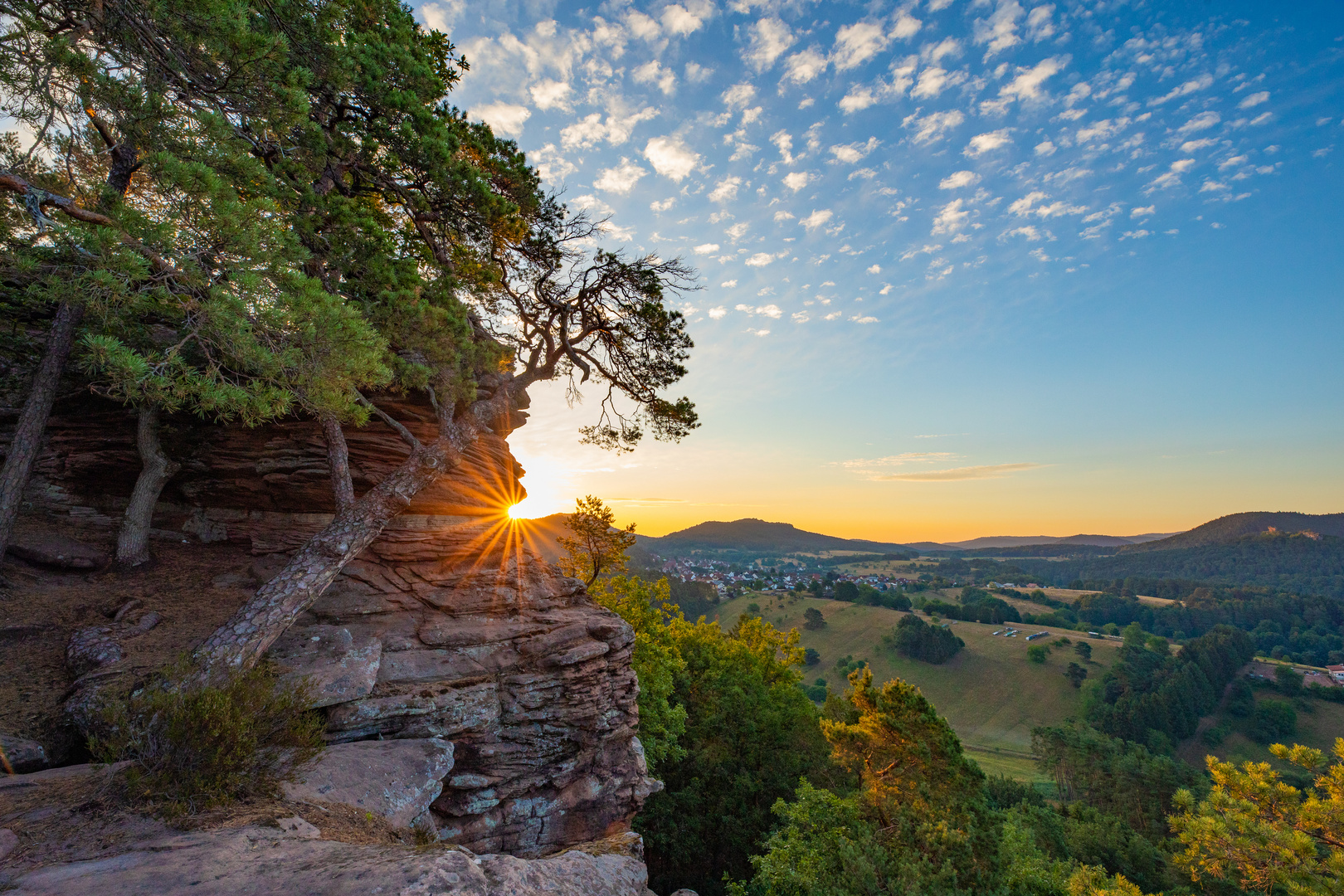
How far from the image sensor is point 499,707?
9.70 meters

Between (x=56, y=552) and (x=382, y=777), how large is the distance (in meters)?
9.16

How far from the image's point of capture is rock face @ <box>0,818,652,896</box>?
3.57 metres

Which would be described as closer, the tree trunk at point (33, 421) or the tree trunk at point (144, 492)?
the tree trunk at point (33, 421)

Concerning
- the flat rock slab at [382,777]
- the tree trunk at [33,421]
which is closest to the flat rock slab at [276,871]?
the flat rock slab at [382,777]

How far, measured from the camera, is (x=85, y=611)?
29.0 ft

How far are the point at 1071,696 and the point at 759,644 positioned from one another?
93139 mm

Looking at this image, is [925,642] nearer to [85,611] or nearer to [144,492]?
[144,492]

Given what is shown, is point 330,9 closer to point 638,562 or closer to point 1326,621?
point 638,562

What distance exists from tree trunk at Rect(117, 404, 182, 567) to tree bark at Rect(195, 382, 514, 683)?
4.56m

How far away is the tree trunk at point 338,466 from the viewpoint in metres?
9.91

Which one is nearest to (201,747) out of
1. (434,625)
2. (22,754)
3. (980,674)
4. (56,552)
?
(22,754)

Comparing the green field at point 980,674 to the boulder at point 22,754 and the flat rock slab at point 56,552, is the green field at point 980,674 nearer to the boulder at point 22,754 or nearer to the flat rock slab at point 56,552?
the flat rock slab at point 56,552

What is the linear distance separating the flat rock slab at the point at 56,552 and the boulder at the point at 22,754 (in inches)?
195

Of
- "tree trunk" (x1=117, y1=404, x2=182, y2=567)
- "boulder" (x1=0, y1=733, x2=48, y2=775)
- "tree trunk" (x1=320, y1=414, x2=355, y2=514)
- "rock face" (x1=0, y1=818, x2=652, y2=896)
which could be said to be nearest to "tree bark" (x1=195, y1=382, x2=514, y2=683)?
"tree trunk" (x1=320, y1=414, x2=355, y2=514)
